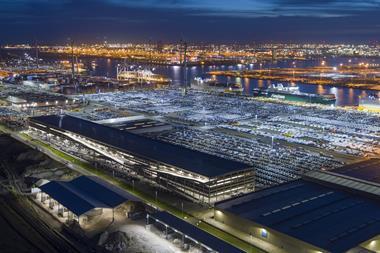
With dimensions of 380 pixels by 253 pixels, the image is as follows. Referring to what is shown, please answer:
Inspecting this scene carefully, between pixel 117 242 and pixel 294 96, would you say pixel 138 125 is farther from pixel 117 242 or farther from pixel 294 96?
pixel 294 96

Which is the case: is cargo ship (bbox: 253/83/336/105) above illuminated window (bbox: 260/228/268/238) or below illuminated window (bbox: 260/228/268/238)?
above

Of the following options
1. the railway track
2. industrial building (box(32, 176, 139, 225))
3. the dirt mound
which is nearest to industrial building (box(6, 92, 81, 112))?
the railway track

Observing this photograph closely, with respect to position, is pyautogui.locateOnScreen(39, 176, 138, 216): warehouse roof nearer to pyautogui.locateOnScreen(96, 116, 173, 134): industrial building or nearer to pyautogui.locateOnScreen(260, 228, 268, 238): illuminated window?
pyautogui.locateOnScreen(260, 228, 268, 238): illuminated window

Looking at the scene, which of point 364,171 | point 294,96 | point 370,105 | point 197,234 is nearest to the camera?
point 197,234

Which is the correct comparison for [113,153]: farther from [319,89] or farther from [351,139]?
[319,89]

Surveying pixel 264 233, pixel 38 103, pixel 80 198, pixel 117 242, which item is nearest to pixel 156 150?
pixel 80 198

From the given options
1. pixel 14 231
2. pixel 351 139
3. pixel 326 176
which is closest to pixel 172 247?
pixel 14 231

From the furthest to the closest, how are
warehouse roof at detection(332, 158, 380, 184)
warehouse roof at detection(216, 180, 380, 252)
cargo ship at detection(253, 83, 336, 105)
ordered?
cargo ship at detection(253, 83, 336, 105), warehouse roof at detection(332, 158, 380, 184), warehouse roof at detection(216, 180, 380, 252)
